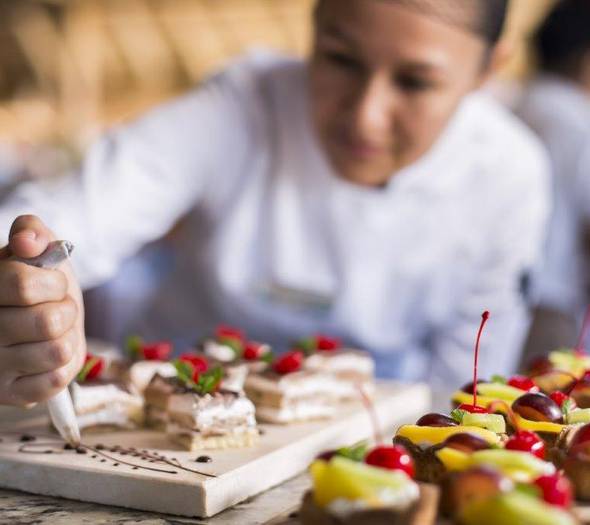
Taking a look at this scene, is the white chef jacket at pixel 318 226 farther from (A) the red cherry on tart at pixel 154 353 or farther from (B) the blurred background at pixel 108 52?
(B) the blurred background at pixel 108 52

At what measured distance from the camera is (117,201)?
2.50 meters

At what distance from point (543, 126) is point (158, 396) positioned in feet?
8.40

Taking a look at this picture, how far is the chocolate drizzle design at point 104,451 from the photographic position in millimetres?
1541

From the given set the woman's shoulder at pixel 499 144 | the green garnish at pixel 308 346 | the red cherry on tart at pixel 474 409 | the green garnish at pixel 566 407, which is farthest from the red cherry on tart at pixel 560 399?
the woman's shoulder at pixel 499 144

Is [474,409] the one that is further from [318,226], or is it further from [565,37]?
[565,37]

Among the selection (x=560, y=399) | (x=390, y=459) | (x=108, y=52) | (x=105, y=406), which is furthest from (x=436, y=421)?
(x=108, y=52)

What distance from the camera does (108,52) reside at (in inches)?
422

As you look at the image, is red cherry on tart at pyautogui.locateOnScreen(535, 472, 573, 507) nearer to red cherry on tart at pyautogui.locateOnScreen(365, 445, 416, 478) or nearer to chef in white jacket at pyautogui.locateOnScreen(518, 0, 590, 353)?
red cherry on tart at pyautogui.locateOnScreen(365, 445, 416, 478)

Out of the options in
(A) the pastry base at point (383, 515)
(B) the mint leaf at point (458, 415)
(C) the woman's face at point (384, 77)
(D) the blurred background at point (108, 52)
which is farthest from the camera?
(D) the blurred background at point (108, 52)

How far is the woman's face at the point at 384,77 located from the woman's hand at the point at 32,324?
1.09 metres

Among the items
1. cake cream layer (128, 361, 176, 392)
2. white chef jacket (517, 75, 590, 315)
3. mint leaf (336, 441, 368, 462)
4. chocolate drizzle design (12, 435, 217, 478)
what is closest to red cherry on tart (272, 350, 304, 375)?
cake cream layer (128, 361, 176, 392)

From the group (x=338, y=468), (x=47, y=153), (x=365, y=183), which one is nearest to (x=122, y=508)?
(x=338, y=468)

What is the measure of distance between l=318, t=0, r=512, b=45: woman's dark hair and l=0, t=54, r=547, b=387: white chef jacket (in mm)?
494

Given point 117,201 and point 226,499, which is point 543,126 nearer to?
point 117,201
